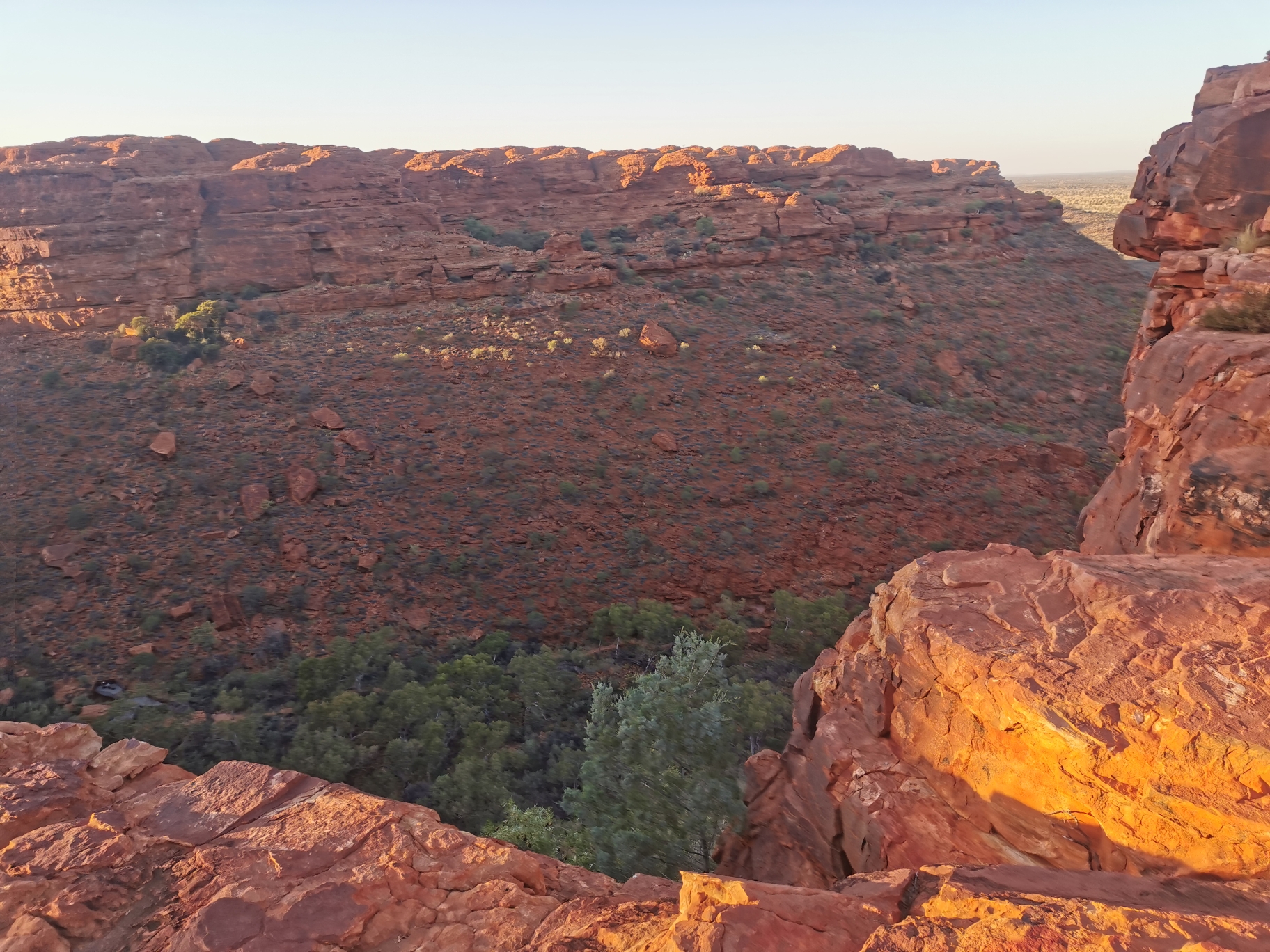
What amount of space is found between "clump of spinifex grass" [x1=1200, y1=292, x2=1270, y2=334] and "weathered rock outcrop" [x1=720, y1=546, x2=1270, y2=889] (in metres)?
4.61

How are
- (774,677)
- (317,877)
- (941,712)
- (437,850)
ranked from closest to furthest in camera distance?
(317,877), (437,850), (941,712), (774,677)

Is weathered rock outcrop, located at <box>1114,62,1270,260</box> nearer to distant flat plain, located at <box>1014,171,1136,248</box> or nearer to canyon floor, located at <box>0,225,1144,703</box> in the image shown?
canyon floor, located at <box>0,225,1144,703</box>

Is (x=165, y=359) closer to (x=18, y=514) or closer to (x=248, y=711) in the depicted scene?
(x=18, y=514)

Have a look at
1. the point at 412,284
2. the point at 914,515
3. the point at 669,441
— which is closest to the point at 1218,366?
the point at 914,515

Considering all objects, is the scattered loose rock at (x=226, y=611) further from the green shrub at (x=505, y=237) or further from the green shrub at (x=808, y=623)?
the green shrub at (x=505, y=237)

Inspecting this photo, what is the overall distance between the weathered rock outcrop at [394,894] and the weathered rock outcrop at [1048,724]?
24.0 inches

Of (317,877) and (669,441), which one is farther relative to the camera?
(669,441)

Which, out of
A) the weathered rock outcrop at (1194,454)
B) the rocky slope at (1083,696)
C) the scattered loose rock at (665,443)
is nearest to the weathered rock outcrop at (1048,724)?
the rocky slope at (1083,696)

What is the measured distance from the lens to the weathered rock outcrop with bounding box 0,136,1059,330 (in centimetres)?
2805

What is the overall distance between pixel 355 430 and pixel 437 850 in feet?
62.1

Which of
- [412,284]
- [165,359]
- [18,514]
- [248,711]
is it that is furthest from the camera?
[412,284]

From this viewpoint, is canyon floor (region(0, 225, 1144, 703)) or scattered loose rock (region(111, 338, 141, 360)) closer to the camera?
canyon floor (region(0, 225, 1144, 703))

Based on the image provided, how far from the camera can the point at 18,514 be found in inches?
700

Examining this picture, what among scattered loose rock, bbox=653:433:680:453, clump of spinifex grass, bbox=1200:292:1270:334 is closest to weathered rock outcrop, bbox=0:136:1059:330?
scattered loose rock, bbox=653:433:680:453
